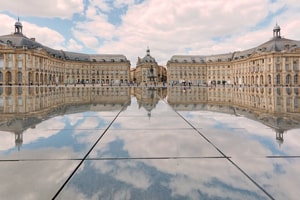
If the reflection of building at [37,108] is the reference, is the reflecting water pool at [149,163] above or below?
below

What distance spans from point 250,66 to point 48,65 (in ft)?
253

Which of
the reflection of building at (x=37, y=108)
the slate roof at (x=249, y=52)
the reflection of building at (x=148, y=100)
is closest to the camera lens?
the reflection of building at (x=37, y=108)

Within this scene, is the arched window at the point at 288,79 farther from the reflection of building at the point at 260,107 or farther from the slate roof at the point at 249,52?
the reflection of building at the point at 260,107

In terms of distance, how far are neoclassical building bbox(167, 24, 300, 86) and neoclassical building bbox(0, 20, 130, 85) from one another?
32.0 metres

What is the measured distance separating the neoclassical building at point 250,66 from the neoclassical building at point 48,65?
1261 inches

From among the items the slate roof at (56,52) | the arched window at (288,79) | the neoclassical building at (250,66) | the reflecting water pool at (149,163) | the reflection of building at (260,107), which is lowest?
the reflecting water pool at (149,163)

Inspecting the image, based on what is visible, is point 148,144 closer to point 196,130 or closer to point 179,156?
point 179,156

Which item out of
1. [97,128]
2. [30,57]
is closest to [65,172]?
[97,128]

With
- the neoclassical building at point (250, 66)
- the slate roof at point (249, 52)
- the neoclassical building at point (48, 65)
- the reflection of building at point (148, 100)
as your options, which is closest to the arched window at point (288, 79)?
the neoclassical building at point (250, 66)

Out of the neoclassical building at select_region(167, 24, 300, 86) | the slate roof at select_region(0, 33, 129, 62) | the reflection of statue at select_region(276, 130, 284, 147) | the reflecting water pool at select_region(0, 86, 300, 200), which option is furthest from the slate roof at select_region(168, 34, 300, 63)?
the reflecting water pool at select_region(0, 86, 300, 200)

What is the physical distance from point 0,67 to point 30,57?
9060 millimetres

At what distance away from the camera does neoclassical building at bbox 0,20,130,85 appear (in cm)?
6406

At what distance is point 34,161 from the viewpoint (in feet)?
10.2

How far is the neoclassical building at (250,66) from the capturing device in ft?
213
